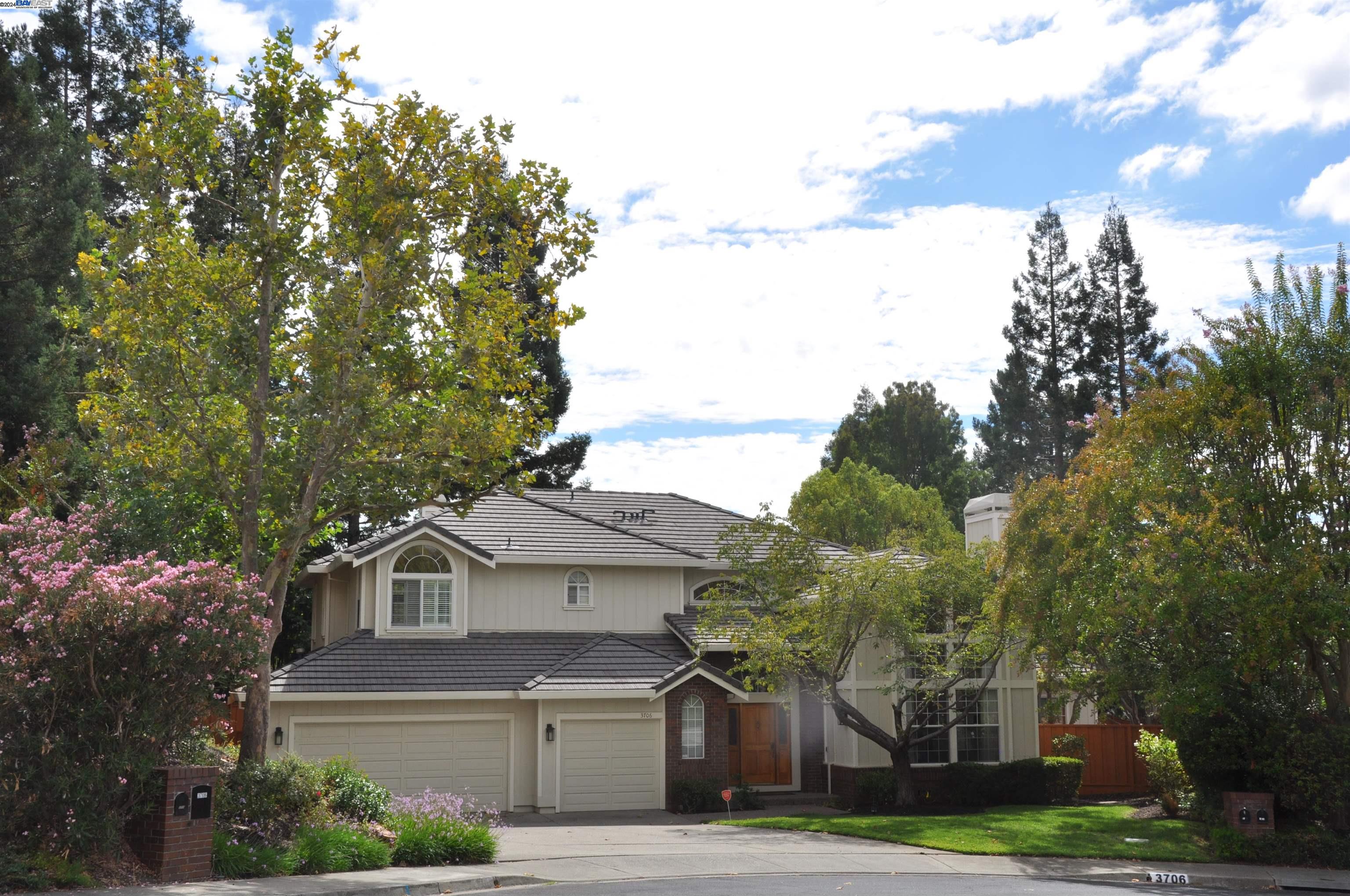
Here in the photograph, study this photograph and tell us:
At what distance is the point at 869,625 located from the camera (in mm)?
23344

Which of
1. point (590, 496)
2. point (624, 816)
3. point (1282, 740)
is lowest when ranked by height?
point (624, 816)

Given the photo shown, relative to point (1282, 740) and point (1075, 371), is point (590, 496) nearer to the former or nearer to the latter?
point (1282, 740)

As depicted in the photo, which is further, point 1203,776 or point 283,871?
point 1203,776

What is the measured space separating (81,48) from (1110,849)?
1366 inches

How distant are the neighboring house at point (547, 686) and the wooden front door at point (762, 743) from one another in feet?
0.12

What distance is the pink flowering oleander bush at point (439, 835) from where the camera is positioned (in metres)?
15.6

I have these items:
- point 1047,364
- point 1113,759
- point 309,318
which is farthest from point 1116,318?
point 309,318

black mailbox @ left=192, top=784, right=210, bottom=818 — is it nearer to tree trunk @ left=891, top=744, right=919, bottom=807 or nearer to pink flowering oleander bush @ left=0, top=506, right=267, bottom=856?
pink flowering oleander bush @ left=0, top=506, right=267, bottom=856

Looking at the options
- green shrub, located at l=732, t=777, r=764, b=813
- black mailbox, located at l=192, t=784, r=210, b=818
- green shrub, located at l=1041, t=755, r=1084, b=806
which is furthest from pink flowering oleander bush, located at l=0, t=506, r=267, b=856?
green shrub, located at l=1041, t=755, r=1084, b=806

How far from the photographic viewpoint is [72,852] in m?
12.9

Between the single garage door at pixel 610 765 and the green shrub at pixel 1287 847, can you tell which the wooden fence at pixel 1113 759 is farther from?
the green shrub at pixel 1287 847

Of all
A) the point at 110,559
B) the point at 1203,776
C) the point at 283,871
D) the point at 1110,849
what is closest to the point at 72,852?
the point at 283,871

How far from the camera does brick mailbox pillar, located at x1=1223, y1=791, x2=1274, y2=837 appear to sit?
1784 cm

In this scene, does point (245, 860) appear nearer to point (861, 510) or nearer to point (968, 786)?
point (968, 786)
